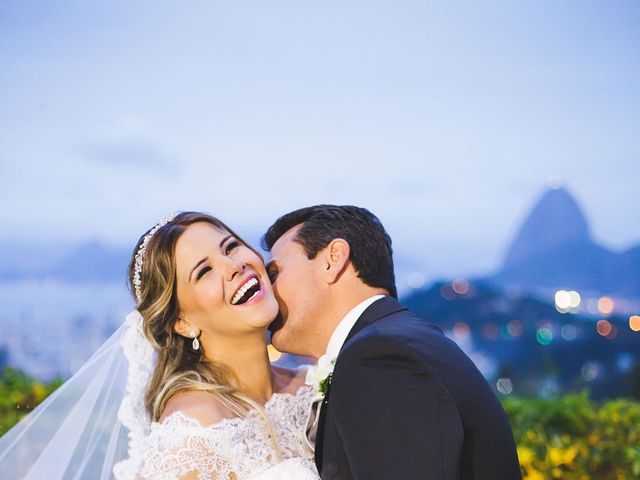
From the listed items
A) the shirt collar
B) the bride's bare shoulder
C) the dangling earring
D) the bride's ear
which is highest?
the shirt collar

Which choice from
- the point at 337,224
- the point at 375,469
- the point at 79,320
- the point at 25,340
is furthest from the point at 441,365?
the point at 25,340

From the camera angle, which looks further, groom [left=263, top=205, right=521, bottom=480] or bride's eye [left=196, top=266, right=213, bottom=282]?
bride's eye [left=196, top=266, right=213, bottom=282]

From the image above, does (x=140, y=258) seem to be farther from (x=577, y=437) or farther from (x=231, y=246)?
(x=577, y=437)

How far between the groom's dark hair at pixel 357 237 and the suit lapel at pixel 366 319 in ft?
0.55

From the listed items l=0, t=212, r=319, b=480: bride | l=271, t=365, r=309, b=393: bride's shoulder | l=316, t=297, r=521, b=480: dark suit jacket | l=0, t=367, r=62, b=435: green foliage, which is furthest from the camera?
l=0, t=367, r=62, b=435: green foliage

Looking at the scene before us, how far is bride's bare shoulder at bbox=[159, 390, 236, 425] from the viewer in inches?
92.8

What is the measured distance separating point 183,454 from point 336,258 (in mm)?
732

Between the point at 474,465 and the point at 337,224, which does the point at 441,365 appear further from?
the point at 337,224

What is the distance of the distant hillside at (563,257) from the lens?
7.02m

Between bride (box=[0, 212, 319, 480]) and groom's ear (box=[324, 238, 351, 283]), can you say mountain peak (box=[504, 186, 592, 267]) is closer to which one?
bride (box=[0, 212, 319, 480])

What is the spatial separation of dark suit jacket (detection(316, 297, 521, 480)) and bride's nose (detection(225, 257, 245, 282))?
1.98 feet

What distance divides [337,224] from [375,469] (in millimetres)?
891

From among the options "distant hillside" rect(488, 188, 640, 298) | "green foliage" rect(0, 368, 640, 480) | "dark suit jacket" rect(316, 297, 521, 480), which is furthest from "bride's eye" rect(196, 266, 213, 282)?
"distant hillside" rect(488, 188, 640, 298)

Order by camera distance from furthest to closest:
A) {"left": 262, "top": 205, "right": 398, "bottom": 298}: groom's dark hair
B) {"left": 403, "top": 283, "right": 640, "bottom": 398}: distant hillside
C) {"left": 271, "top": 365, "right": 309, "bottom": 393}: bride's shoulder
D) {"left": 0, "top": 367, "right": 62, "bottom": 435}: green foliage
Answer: {"left": 403, "top": 283, "right": 640, "bottom": 398}: distant hillside → {"left": 0, "top": 367, "right": 62, "bottom": 435}: green foliage → {"left": 271, "top": 365, "right": 309, "bottom": 393}: bride's shoulder → {"left": 262, "top": 205, "right": 398, "bottom": 298}: groom's dark hair
